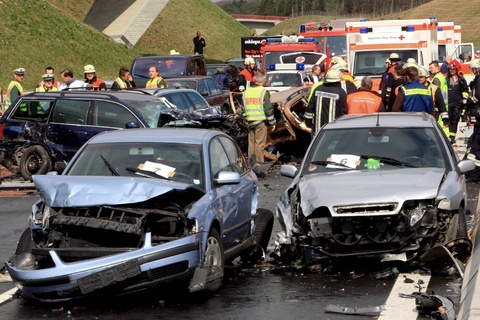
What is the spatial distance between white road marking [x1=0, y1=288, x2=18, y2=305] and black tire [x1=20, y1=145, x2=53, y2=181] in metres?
8.55

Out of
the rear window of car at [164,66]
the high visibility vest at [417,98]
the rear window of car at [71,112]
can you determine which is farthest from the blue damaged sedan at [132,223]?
the rear window of car at [164,66]

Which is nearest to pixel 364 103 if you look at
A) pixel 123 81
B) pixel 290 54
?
pixel 123 81

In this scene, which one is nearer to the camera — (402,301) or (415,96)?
(402,301)

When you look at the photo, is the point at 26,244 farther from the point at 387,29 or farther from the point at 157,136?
the point at 387,29

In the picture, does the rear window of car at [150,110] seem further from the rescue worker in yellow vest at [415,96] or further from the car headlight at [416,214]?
the car headlight at [416,214]

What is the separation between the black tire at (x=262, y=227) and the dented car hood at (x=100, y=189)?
1754 mm

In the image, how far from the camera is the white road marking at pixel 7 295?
8.55 metres

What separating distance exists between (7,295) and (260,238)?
104 inches

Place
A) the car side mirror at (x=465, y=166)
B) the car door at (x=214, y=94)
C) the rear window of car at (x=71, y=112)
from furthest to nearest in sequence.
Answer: the car door at (x=214, y=94), the rear window of car at (x=71, y=112), the car side mirror at (x=465, y=166)

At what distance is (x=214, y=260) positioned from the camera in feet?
28.1

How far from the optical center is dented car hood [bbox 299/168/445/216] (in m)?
9.02

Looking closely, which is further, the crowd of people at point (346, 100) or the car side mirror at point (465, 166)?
the crowd of people at point (346, 100)

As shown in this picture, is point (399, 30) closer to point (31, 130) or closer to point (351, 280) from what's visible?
point (31, 130)

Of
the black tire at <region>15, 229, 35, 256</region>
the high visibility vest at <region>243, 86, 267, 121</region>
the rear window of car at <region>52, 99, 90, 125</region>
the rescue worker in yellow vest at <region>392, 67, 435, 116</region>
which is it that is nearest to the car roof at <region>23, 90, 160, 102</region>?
the rear window of car at <region>52, 99, 90, 125</region>
